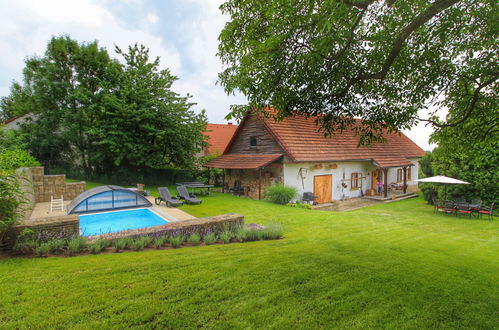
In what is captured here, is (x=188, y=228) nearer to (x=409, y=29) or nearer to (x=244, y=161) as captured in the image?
(x=409, y=29)

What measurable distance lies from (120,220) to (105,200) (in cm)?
182

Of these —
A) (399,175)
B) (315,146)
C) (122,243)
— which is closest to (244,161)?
(315,146)

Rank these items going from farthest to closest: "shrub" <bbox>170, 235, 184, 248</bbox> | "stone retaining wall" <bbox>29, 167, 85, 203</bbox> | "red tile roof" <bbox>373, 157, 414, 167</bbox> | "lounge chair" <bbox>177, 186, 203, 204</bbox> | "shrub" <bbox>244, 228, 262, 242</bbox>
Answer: "red tile roof" <bbox>373, 157, 414, 167</bbox> < "stone retaining wall" <bbox>29, 167, 85, 203</bbox> < "lounge chair" <bbox>177, 186, 203, 204</bbox> < "shrub" <bbox>244, 228, 262, 242</bbox> < "shrub" <bbox>170, 235, 184, 248</bbox>

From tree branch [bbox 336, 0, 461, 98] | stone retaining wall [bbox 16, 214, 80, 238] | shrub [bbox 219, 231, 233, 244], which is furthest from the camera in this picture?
shrub [bbox 219, 231, 233, 244]

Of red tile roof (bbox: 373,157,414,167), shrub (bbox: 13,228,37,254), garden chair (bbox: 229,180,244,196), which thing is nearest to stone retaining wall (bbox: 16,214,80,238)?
shrub (bbox: 13,228,37,254)

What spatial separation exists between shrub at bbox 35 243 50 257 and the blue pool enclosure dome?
8.35 meters

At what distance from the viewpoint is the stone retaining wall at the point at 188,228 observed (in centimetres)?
630

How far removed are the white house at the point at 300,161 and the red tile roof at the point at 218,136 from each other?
10.5 m

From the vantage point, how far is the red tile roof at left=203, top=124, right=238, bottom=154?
1292 inches

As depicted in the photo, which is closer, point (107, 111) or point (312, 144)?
point (312, 144)

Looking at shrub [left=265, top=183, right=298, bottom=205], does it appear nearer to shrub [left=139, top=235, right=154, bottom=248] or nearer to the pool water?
the pool water

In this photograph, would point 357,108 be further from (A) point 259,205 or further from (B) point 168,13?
(A) point 259,205

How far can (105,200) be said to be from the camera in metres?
13.0

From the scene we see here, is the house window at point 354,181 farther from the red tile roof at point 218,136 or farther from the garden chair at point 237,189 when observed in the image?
the red tile roof at point 218,136
